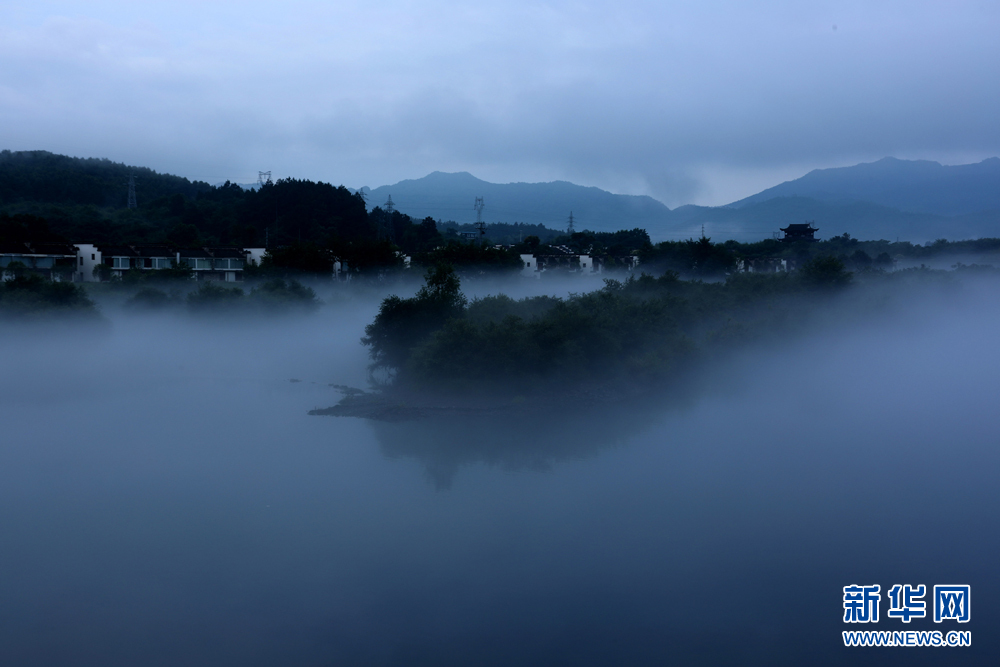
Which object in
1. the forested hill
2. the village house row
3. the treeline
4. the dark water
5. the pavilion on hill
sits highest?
the forested hill

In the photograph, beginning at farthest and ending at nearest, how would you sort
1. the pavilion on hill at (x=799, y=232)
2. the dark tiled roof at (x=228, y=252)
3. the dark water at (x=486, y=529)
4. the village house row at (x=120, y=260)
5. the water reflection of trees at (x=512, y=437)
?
1. the pavilion on hill at (x=799, y=232)
2. the dark tiled roof at (x=228, y=252)
3. the village house row at (x=120, y=260)
4. the water reflection of trees at (x=512, y=437)
5. the dark water at (x=486, y=529)

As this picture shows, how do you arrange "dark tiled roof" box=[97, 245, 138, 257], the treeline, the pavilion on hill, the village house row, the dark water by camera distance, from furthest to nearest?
the pavilion on hill < "dark tiled roof" box=[97, 245, 138, 257] < the village house row < the treeline < the dark water

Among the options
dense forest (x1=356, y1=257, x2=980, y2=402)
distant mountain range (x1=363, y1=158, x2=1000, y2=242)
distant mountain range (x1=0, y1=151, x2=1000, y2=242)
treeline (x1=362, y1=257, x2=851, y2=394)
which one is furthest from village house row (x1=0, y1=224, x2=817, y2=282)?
distant mountain range (x1=363, y1=158, x2=1000, y2=242)

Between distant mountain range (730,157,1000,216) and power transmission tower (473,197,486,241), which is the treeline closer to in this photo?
power transmission tower (473,197,486,241)

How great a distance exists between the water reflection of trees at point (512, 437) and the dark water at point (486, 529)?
0.07 m

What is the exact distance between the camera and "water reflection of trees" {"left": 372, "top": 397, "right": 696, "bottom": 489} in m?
12.9

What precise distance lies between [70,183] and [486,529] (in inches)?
2781

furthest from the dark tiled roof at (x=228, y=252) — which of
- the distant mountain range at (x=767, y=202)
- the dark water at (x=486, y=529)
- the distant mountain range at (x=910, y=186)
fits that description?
A: the distant mountain range at (x=910, y=186)

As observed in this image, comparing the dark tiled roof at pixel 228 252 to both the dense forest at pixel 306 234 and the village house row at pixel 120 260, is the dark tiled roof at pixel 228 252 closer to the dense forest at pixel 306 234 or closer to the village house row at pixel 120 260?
the village house row at pixel 120 260

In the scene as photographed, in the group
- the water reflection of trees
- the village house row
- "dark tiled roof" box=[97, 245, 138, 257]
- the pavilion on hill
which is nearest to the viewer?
the water reflection of trees

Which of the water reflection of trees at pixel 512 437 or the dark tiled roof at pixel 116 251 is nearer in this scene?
the water reflection of trees at pixel 512 437

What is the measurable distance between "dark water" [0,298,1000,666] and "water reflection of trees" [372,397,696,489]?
0.07m

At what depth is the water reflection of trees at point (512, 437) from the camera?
12930 millimetres

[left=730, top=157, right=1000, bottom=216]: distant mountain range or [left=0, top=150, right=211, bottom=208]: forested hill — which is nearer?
[left=0, top=150, right=211, bottom=208]: forested hill
